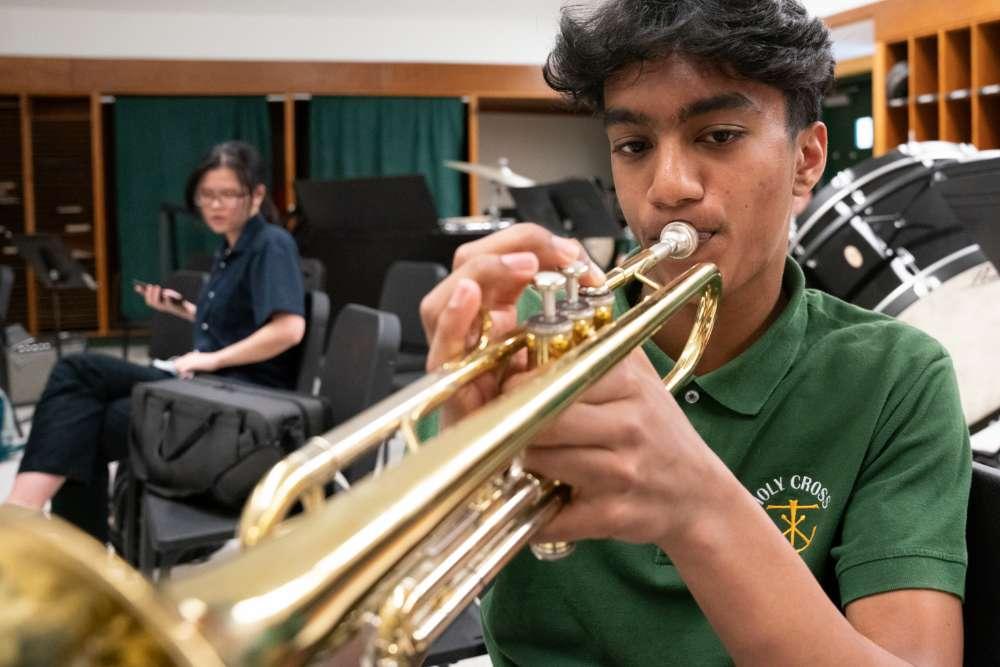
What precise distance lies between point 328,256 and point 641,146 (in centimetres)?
467

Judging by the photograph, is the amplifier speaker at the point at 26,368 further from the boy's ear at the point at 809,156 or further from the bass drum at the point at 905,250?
the boy's ear at the point at 809,156

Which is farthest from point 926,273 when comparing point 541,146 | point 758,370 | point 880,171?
point 541,146

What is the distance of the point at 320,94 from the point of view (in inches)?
363

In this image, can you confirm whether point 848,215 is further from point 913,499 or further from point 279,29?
point 279,29

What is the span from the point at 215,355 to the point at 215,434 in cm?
61

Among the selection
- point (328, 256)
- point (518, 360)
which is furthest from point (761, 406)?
point (328, 256)

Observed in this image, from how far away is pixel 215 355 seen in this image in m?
2.99

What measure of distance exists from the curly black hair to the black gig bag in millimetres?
1463

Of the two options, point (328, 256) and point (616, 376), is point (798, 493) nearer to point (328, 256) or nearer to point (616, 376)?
point (616, 376)

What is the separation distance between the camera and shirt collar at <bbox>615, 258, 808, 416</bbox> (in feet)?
3.48

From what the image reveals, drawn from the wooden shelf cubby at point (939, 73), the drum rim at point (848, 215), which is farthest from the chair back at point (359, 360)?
the wooden shelf cubby at point (939, 73)

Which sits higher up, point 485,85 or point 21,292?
point 485,85

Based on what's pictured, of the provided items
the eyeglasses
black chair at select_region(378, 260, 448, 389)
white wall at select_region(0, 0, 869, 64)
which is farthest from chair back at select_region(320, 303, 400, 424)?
white wall at select_region(0, 0, 869, 64)

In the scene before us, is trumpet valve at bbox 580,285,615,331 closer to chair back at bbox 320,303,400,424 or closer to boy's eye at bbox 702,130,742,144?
boy's eye at bbox 702,130,742,144
